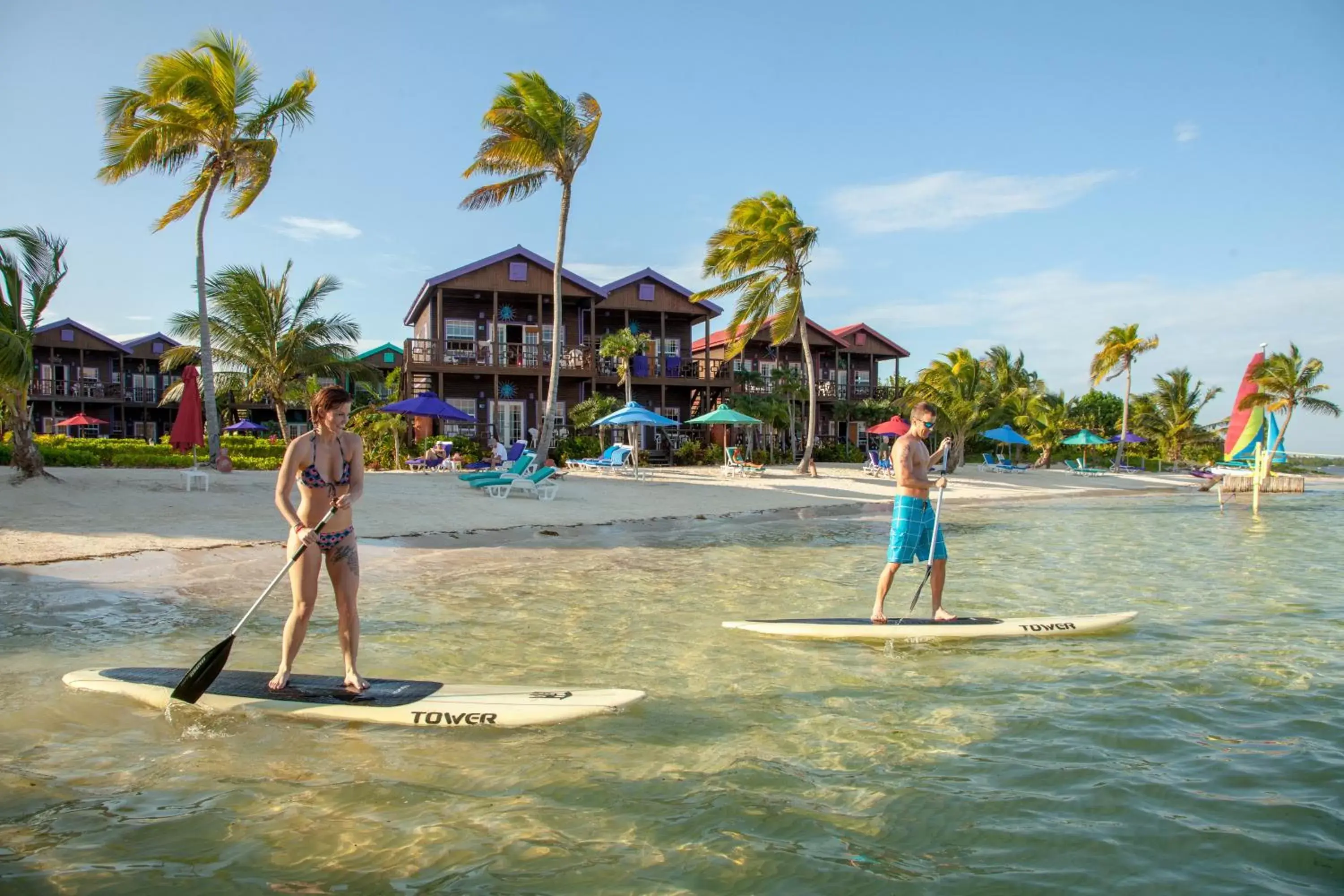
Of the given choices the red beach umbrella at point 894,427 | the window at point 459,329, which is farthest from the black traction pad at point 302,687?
the red beach umbrella at point 894,427

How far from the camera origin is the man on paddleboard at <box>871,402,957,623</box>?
6.97 m

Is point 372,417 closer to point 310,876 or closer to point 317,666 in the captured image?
point 317,666

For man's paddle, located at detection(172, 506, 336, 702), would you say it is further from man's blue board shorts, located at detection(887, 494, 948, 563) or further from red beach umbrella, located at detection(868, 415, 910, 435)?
red beach umbrella, located at detection(868, 415, 910, 435)

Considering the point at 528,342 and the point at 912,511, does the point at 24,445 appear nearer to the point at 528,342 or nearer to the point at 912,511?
the point at 912,511

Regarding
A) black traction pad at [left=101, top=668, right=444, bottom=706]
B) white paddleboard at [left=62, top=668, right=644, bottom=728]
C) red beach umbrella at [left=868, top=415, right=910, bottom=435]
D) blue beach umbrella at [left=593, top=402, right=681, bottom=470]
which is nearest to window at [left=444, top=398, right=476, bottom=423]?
blue beach umbrella at [left=593, top=402, right=681, bottom=470]

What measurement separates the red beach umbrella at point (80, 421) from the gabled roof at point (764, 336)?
87.3ft

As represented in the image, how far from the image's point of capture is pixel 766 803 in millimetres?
4031

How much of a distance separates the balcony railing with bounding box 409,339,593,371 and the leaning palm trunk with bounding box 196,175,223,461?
8.65m

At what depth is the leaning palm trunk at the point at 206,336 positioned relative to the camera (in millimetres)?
18734

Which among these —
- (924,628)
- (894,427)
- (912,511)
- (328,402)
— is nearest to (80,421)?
(894,427)

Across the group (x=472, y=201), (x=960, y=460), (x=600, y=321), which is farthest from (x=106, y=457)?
(x=960, y=460)

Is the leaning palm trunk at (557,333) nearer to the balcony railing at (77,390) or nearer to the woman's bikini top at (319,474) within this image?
the woman's bikini top at (319,474)

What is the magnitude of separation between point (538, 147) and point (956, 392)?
1841 cm

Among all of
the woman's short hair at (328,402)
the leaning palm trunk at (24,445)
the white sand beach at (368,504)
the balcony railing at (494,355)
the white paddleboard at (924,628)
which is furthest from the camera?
the balcony railing at (494,355)
